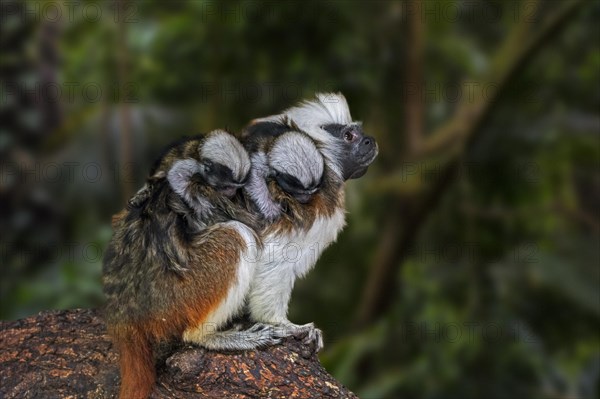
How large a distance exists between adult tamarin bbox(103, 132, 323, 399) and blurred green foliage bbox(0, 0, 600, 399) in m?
1.60

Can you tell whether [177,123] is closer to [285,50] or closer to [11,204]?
[285,50]

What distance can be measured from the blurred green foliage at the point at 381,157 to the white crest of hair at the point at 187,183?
168 centimetres

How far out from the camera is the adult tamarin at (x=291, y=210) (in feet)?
A: 9.94

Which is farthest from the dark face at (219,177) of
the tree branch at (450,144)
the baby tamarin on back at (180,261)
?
the tree branch at (450,144)

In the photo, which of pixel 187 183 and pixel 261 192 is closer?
pixel 187 183

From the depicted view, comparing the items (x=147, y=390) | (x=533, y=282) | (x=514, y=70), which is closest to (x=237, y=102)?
(x=514, y=70)

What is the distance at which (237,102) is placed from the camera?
5.35m

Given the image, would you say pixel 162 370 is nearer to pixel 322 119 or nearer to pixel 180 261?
pixel 180 261

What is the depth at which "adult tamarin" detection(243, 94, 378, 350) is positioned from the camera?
3029 millimetres

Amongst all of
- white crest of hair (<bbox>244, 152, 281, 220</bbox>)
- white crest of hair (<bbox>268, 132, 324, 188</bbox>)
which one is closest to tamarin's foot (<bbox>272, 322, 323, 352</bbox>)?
white crest of hair (<bbox>244, 152, 281, 220</bbox>)

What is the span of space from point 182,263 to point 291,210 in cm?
46

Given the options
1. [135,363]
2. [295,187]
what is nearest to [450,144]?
[295,187]

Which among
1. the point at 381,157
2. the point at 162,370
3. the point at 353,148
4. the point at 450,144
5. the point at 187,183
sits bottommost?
the point at 162,370

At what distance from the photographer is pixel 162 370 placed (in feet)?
9.43
